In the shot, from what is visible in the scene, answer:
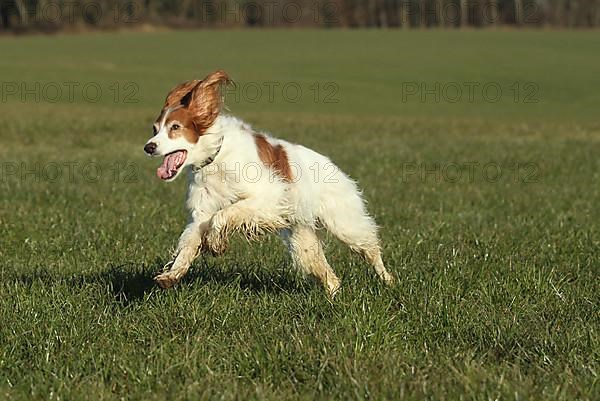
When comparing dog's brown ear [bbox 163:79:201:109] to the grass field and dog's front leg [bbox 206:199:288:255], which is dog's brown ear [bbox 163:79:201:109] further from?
the grass field

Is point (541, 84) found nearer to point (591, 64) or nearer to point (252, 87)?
point (591, 64)

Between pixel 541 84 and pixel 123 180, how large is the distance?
3739 centimetres

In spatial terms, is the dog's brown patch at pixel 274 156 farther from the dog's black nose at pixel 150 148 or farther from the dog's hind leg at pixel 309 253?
the dog's black nose at pixel 150 148

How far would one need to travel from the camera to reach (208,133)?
5.61 meters

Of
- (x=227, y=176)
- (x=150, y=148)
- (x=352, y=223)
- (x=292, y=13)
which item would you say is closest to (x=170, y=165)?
(x=150, y=148)

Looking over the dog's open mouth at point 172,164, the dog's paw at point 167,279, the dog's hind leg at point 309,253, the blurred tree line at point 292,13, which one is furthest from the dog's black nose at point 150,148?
the blurred tree line at point 292,13

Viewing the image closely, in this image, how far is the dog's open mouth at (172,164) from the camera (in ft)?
17.8

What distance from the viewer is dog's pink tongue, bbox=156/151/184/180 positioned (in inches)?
214

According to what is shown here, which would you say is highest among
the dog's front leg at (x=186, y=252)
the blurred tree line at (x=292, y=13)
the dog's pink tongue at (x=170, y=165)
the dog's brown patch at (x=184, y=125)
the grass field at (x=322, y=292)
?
the blurred tree line at (x=292, y=13)

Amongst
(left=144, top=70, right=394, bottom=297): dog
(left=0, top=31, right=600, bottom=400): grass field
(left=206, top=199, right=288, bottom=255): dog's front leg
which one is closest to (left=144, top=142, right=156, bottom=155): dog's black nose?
(left=144, top=70, right=394, bottom=297): dog

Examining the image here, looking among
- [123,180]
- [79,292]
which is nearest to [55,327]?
[79,292]

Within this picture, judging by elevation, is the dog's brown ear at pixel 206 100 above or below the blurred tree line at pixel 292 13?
below

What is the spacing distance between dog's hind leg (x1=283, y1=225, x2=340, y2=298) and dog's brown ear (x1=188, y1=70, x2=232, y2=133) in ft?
3.66

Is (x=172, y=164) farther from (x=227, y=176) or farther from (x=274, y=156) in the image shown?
(x=274, y=156)
